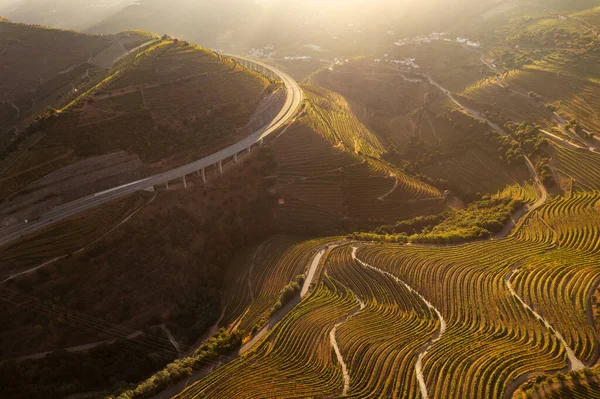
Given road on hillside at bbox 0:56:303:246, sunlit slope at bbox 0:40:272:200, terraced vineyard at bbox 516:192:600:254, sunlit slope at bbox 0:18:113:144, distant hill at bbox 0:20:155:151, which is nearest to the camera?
road on hillside at bbox 0:56:303:246

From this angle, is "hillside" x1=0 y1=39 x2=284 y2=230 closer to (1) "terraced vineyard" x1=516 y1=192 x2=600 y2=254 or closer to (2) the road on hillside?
(2) the road on hillside

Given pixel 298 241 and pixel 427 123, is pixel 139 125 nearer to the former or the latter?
pixel 298 241

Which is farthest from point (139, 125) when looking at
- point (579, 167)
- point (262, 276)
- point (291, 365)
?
point (579, 167)

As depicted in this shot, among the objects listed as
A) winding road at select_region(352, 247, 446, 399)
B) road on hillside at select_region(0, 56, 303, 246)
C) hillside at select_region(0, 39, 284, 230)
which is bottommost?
winding road at select_region(352, 247, 446, 399)

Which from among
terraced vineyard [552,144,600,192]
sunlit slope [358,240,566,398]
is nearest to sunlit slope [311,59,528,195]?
terraced vineyard [552,144,600,192]

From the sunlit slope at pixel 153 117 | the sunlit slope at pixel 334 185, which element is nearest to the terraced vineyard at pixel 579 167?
the sunlit slope at pixel 334 185

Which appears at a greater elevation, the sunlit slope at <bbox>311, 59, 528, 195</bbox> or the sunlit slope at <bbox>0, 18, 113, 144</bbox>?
the sunlit slope at <bbox>0, 18, 113, 144</bbox>
